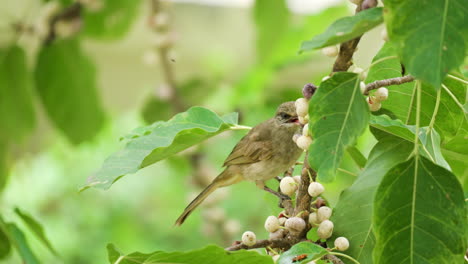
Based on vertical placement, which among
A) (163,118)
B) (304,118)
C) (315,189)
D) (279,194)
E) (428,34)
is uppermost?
(428,34)

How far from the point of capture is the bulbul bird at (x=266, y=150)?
163cm

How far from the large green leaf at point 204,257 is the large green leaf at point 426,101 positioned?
0.39m

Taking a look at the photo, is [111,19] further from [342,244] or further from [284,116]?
[342,244]

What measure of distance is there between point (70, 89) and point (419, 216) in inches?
74.1

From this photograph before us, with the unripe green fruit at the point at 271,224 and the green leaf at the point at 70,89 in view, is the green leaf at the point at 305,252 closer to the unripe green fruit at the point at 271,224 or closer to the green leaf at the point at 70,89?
the unripe green fruit at the point at 271,224

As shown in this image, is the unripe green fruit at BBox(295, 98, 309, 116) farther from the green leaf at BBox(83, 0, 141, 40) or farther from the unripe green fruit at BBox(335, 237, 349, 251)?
the green leaf at BBox(83, 0, 141, 40)

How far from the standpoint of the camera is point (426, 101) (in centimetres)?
123

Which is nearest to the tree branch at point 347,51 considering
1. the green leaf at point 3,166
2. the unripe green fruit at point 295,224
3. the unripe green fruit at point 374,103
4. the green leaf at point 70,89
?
the unripe green fruit at point 374,103

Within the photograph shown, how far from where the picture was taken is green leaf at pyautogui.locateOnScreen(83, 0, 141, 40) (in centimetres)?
288

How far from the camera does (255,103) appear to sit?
9.34 feet

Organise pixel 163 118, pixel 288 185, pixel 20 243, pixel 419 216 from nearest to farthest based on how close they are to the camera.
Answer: pixel 419 216 < pixel 288 185 < pixel 20 243 < pixel 163 118

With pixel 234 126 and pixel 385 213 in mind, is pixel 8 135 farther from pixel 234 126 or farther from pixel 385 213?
pixel 385 213

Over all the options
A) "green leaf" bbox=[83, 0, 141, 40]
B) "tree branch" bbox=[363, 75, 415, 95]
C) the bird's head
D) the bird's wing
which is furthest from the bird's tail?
"green leaf" bbox=[83, 0, 141, 40]

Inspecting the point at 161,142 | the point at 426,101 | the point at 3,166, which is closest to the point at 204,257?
the point at 161,142
